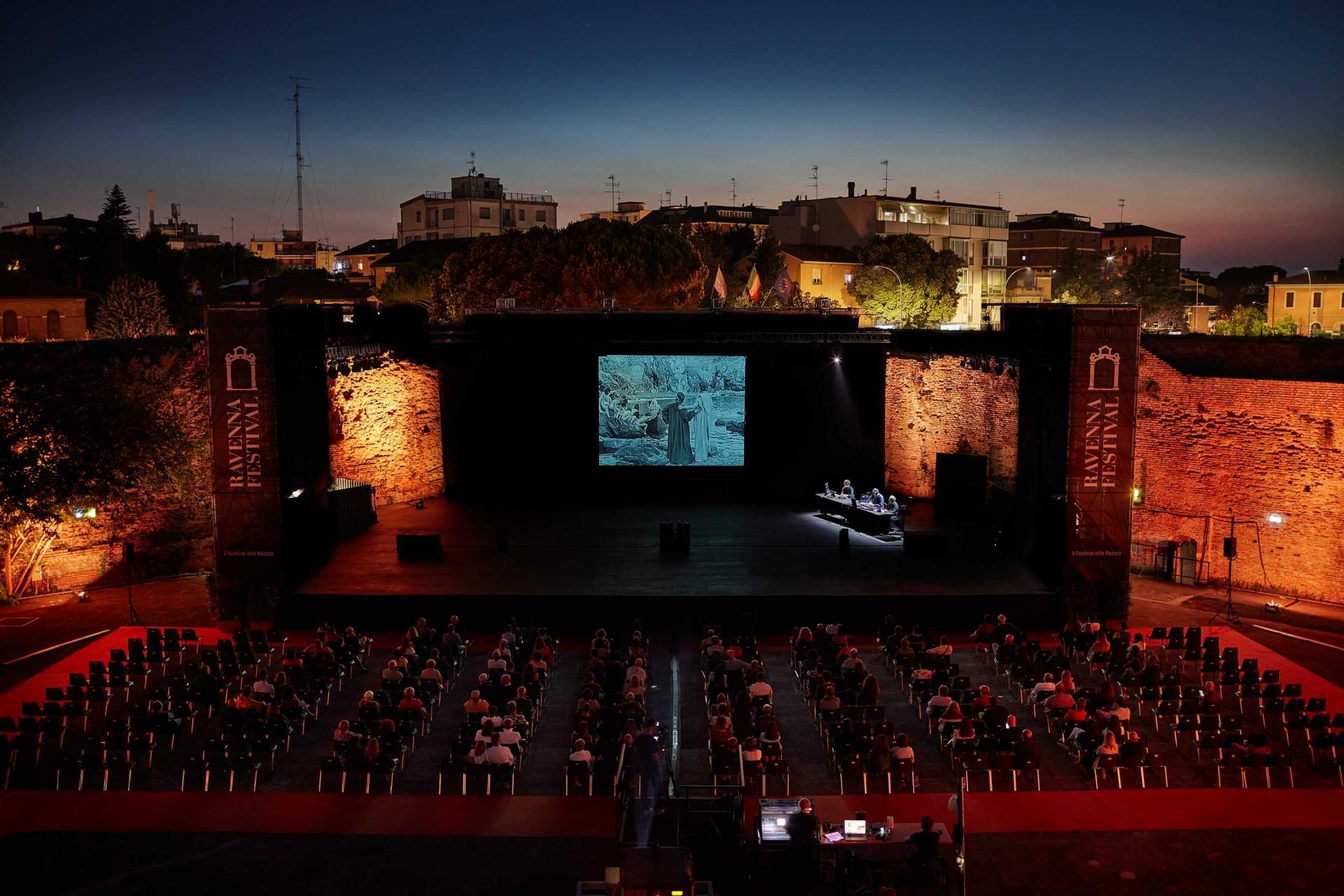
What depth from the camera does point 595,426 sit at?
2552cm

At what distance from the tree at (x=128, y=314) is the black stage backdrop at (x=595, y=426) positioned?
9.42 metres

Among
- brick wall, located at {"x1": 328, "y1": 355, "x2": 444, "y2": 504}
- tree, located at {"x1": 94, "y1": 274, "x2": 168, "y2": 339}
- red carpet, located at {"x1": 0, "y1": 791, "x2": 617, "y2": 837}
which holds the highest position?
tree, located at {"x1": 94, "y1": 274, "x2": 168, "y2": 339}

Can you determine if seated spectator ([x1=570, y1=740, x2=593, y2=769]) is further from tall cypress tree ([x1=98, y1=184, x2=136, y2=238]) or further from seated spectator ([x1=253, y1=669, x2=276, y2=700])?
tall cypress tree ([x1=98, y1=184, x2=136, y2=238])

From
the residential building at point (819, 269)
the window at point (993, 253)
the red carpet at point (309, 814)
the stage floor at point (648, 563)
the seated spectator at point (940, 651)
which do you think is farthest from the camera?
the window at point (993, 253)

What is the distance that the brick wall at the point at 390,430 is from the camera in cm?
2456

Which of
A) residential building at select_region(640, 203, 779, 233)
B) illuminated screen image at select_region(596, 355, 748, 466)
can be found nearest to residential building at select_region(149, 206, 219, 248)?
residential building at select_region(640, 203, 779, 233)

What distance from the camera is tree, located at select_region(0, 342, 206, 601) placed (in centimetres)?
1844

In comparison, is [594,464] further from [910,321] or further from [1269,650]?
[910,321]

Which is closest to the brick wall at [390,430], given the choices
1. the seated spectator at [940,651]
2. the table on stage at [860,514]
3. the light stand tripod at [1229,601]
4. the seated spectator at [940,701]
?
the table on stage at [860,514]

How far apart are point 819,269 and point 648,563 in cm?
3873

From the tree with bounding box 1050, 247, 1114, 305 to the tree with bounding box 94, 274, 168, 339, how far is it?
35285 mm

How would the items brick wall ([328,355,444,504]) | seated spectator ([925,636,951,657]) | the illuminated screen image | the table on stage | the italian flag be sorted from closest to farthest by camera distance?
seated spectator ([925,636,951,657])
the table on stage
brick wall ([328,355,444,504])
the illuminated screen image
the italian flag

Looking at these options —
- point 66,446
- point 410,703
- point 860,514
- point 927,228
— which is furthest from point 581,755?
point 927,228

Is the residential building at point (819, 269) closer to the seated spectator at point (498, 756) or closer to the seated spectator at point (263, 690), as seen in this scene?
the seated spectator at point (263, 690)
